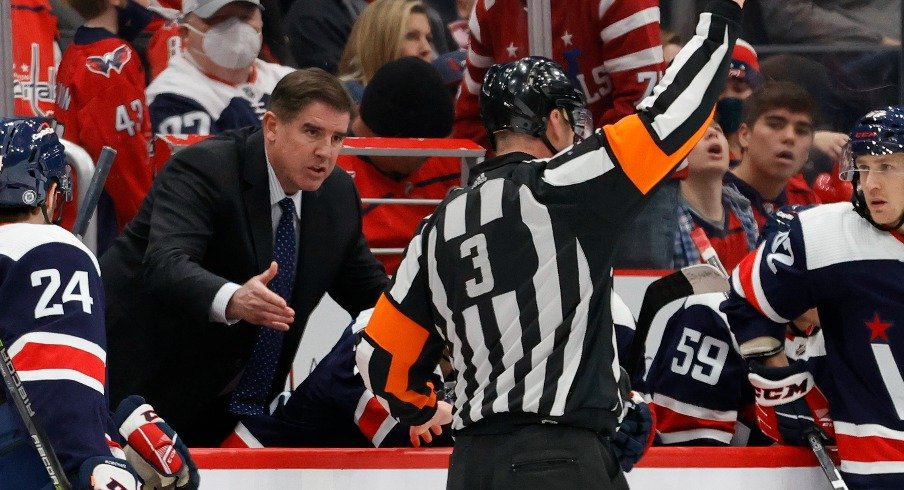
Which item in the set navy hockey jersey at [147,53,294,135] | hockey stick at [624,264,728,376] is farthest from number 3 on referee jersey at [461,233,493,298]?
navy hockey jersey at [147,53,294,135]

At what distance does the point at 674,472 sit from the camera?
2.91m

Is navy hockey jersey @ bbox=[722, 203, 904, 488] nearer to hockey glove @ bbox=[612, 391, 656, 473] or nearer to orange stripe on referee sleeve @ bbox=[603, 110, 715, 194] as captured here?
hockey glove @ bbox=[612, 391, 656, 473]

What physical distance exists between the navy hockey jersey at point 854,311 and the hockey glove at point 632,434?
1.45 ft

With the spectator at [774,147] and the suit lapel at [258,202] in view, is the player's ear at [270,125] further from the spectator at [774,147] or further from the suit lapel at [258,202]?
the spectator at [774,147]

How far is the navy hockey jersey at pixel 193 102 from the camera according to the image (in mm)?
3828

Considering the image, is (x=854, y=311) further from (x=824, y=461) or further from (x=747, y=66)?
(x=747, y=66)

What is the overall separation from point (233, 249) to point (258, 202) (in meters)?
0.12

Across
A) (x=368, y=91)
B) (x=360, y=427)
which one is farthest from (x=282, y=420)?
(x=368, y=91)

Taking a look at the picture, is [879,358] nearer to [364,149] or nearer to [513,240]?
[513,240]

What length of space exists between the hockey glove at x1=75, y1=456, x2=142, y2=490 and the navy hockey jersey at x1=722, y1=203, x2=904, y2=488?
53.9 inches

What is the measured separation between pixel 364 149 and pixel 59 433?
1.71 meters

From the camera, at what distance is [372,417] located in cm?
300

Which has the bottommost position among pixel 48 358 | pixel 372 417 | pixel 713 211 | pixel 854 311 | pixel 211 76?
pixel 372 417

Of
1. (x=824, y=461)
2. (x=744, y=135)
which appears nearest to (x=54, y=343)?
(x=824, y=461)
